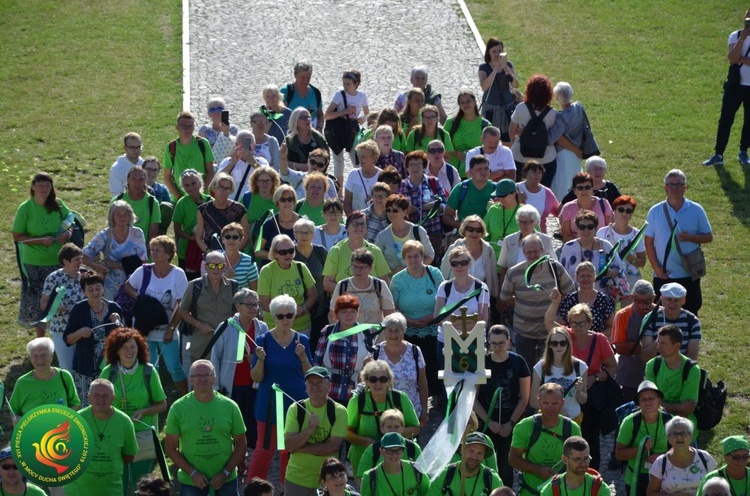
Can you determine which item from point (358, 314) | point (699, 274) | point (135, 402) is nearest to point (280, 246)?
point (358, 314)

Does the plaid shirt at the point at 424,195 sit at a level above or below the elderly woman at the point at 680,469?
above

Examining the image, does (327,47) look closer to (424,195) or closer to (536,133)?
(536,133)

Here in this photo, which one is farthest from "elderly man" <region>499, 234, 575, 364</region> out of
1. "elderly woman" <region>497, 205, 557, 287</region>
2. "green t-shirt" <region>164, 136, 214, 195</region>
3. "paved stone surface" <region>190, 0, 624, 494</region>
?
"paved stone surface" <region>190, 0, 624, 494</region>

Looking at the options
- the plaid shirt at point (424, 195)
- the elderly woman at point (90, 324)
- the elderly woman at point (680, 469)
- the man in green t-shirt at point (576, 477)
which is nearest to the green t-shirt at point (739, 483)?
the elderly woman at point (680, 469)

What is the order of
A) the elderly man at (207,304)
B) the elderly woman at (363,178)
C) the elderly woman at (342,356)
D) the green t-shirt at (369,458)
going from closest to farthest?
1. the green t-shirt at (369,458)
2. the elderly woman at (342,356)
3. the elderly man at (207,304)
4. the elderly woman at (363,178)

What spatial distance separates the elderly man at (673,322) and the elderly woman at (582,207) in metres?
2.23

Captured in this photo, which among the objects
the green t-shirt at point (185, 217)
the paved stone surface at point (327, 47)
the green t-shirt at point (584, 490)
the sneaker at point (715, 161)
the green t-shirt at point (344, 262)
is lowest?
the sneaker at point (715, 161)

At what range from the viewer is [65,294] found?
48.4 ft

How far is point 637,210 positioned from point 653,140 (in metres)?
2.83

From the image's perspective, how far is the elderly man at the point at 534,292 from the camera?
1470 centimetres

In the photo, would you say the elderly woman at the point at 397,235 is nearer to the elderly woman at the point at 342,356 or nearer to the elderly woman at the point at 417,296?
the elderly woman at the point at 417,296

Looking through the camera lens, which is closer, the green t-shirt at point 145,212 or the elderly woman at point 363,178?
the green t-shirt at point 145,212

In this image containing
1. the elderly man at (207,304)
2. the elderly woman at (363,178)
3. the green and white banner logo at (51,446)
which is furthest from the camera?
the elderly woman at (363,178)

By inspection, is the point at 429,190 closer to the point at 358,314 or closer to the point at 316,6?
the point at 358,314
